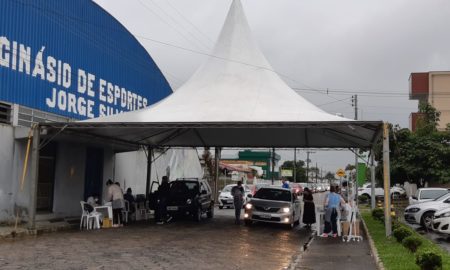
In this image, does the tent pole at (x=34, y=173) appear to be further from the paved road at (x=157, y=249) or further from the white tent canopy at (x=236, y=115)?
the paved road at (x=157, y=249)

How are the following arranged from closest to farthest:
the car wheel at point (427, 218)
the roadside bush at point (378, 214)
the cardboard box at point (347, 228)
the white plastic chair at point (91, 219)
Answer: the cardboard box at point (347, 228) → the white plastic chair at point (91, 219) → the car wheel at point (427, 218) → the roadside bush at point (378, 214)

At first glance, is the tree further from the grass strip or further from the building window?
the grass strip

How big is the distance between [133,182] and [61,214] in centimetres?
791

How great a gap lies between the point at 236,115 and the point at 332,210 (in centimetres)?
448

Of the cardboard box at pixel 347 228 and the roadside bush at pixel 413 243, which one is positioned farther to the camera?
the cardboard box at pixel 347 228

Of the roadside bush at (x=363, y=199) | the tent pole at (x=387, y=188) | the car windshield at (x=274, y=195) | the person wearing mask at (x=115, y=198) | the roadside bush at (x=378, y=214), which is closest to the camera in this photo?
the tent pole at (x=387, y=188)

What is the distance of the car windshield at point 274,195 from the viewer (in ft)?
70.3

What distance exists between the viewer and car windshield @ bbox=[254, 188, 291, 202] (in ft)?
70.3

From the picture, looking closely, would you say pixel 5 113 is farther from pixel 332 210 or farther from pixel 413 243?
pixel 413 243

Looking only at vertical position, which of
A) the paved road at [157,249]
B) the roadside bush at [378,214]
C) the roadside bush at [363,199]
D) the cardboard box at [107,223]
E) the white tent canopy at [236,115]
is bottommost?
the paved road at [157,249]

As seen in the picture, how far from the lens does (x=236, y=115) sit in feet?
60.5

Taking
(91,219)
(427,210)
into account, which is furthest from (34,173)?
(427,210)

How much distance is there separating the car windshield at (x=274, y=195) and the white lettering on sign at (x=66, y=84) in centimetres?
931

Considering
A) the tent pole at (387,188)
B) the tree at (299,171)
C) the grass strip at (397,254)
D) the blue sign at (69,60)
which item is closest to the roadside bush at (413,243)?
the grass strip at (397,254)
